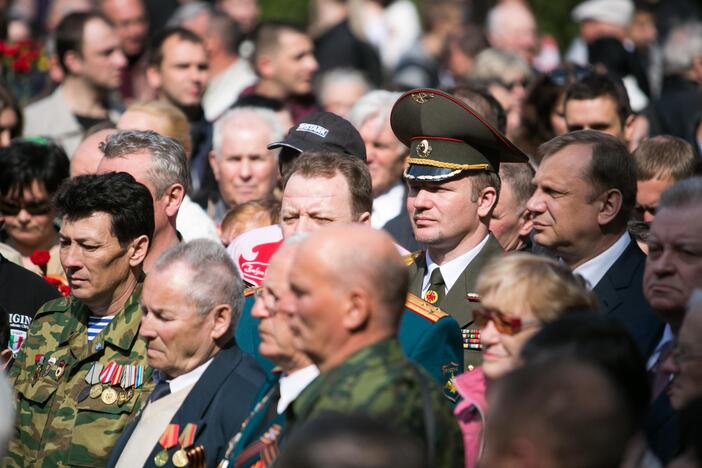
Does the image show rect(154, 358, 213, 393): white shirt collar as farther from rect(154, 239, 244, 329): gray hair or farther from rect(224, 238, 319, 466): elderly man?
rect(224, 238, 319, 466): elderly man

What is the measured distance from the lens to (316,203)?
19.7 feet

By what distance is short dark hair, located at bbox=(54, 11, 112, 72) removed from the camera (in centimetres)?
1097

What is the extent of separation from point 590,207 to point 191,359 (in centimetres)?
196

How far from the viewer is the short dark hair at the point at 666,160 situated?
23.6 ft

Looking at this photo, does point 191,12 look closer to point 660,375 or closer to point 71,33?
point 71,33

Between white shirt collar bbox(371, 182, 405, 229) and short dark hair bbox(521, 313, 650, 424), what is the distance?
422 centimetres

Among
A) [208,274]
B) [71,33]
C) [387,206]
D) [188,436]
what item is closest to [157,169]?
[208,274]

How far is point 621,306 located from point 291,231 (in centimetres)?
157

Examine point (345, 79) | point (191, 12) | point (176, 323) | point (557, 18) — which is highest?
point (176, 323)

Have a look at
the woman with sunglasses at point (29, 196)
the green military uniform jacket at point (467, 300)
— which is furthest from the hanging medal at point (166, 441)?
the woman with sunglasses at point (29, 196)

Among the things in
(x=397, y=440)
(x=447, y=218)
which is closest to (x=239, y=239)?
(x=447, y=218)

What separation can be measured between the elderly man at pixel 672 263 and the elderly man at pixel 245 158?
13.1 feet

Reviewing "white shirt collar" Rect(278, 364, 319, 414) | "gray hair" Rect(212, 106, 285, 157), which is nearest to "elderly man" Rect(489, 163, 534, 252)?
"gray hair" Rect(212, 106, 285, 157)

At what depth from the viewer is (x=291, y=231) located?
5.97m
